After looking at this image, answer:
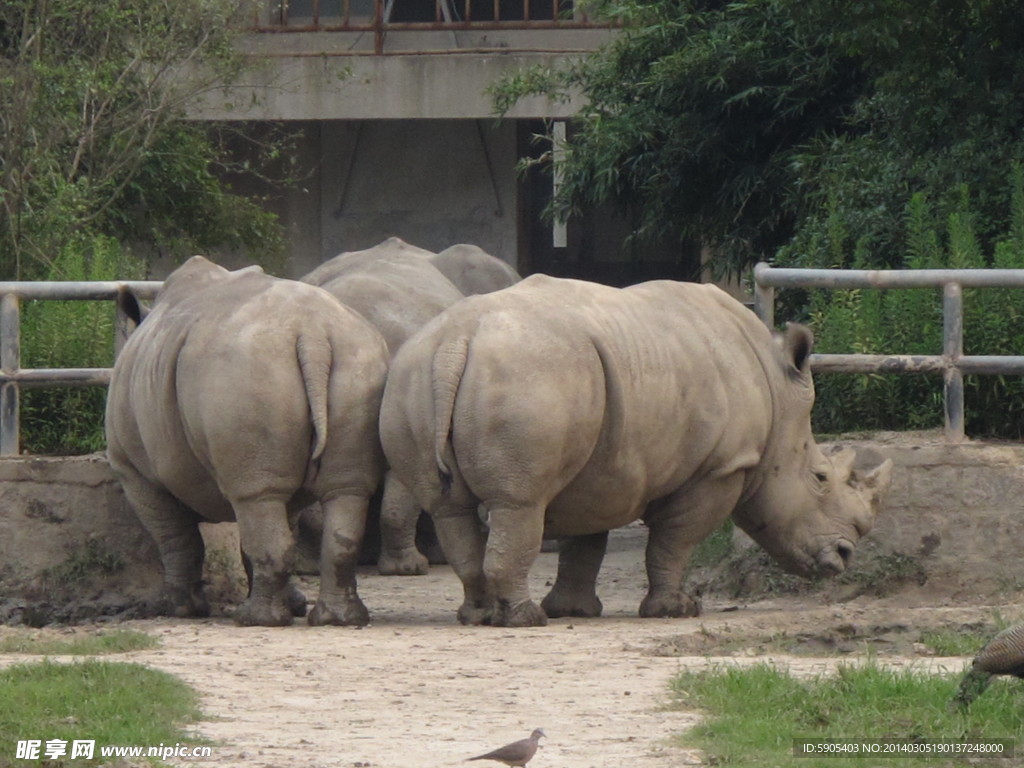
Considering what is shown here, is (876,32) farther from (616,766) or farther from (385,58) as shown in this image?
(385,58)

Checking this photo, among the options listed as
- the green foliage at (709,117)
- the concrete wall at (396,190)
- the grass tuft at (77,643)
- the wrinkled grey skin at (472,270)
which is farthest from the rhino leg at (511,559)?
the concrete wall at (396,190)

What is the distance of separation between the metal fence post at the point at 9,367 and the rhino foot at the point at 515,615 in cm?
257

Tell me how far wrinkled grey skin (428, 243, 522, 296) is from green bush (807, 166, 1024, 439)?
240 centimetres

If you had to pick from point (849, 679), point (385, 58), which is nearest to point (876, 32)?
point (849, 679)

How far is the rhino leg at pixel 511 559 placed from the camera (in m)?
8.08

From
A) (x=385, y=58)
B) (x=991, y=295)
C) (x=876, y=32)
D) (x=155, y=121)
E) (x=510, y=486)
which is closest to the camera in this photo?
(x=510, y=486)

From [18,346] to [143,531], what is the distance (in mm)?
1000

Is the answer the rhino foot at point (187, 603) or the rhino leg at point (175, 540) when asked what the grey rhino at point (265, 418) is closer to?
the rhino leg at point (175, 540)

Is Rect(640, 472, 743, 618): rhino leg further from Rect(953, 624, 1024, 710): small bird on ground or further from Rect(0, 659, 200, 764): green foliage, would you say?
Rect(953, 624, 1024, 710): small bird on ground

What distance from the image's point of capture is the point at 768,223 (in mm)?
14328

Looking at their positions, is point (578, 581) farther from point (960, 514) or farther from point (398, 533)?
point (398, 533)

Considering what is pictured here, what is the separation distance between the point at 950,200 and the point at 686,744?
6.55 m

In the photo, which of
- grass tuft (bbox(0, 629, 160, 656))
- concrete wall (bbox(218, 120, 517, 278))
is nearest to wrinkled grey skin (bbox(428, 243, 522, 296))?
grass tuft (bbox(0, 629, 160, 656))

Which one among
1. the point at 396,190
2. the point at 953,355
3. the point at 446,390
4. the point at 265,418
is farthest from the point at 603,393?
the point at 396,190
